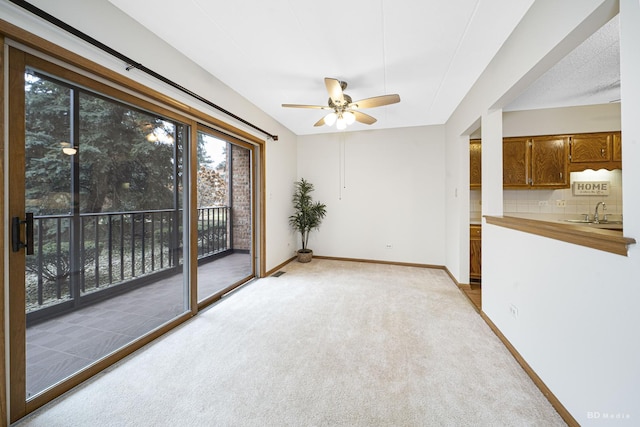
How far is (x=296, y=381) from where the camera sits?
1.70 meters

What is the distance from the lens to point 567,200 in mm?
3746

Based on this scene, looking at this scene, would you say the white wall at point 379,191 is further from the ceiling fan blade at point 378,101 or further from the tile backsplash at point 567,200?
the ceiling fan blade at point 378,101

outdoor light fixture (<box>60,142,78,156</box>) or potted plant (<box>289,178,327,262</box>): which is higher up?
outdoor light fixture (<box>60,142,78,156</box>)

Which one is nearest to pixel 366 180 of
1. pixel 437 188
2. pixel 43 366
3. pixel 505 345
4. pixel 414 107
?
pixel 437 188

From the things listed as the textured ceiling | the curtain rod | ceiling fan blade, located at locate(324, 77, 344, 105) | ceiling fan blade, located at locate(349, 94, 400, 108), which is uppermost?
the textured ceiling

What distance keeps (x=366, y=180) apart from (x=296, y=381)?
12.7 feet

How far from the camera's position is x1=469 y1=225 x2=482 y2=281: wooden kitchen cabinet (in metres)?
3.72

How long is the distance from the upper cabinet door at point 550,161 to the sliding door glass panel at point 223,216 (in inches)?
174

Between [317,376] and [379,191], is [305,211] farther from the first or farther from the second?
[317,376]

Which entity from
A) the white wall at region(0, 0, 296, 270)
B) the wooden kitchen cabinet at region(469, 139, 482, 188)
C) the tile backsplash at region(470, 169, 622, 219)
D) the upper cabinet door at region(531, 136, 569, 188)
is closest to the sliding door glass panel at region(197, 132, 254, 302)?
the white wall at region(0, 0, 296, 270)

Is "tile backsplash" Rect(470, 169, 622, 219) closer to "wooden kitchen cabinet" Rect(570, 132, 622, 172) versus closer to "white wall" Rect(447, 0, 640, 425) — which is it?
"wooden kitchen cabinet" Rect(570, 132, 622, 172)

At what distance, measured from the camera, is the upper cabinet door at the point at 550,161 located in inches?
139

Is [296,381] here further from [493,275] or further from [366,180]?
[366,180]

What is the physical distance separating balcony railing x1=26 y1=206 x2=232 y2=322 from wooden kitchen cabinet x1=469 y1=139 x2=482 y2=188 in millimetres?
4248
